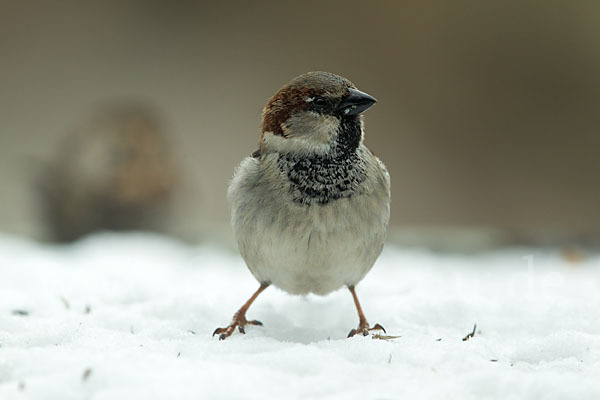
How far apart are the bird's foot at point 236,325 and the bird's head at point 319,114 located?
62 cm

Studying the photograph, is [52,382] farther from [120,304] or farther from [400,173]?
[400,173]

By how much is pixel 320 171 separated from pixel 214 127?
16.6 ft

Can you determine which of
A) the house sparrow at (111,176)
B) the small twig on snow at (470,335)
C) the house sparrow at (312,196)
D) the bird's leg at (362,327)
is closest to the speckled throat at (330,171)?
the house sparrow at (312,196)

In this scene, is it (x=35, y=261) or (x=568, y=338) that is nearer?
(x=568, y=338)

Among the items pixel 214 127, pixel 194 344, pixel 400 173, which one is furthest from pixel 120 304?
pixel 214 127

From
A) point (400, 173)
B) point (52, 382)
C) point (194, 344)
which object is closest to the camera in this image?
point (52, 382)

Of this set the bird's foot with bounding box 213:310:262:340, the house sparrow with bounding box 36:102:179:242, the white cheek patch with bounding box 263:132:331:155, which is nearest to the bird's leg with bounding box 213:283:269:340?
the bird's foot with bounding box 213:310:262:340

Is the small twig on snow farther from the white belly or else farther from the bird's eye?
the bird's eye

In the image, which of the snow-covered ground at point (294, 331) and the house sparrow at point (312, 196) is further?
the house sparrow at point (312, 196)

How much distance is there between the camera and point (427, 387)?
1713mm

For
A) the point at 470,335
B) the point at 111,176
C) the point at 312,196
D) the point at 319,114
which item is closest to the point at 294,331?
the point at 312,196

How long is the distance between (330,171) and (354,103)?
9.6 inches

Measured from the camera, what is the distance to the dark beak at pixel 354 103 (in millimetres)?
2246

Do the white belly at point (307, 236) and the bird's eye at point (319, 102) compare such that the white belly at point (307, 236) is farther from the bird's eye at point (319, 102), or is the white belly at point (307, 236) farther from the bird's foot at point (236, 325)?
the bird's eye at point (319, 102)
